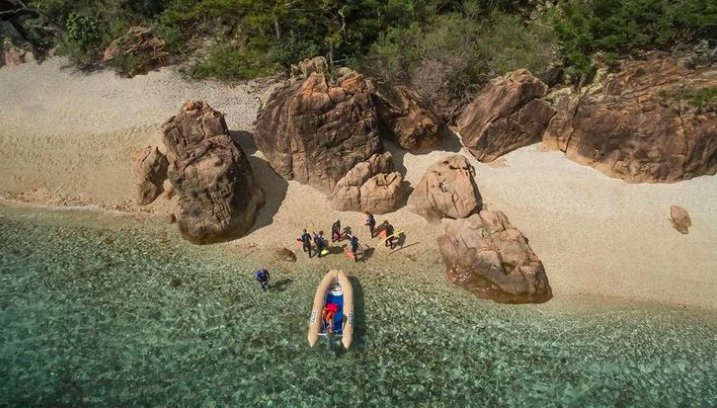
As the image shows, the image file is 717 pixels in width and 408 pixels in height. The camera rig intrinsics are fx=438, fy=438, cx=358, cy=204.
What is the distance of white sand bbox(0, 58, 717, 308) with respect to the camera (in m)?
20.4

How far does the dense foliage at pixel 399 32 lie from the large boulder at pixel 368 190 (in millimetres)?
7027

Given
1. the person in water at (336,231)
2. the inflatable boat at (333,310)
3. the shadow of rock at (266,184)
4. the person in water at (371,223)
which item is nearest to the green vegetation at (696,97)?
the person in water at (371,223)

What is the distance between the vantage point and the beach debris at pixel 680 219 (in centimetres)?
2177

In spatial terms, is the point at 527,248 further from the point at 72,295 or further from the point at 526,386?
the point at 72,295

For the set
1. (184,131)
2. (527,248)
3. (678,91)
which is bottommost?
(527,248)

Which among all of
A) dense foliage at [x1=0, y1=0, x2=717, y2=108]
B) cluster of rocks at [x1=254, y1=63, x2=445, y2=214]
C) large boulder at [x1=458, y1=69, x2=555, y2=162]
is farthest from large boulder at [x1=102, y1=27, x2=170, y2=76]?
large boulder at [x1=458, y1=69, x2=555, y2=162]

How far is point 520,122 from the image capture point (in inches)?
984

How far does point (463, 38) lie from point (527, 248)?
15023mm

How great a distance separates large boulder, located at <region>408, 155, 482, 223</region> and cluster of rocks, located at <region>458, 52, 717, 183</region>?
3016 mm

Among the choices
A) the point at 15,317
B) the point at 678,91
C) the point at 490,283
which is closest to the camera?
the point at 15,317

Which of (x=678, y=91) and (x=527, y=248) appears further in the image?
(x=678, y=91)

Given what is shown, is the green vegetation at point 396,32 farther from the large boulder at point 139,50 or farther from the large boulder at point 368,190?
the large boulder at point 368,190

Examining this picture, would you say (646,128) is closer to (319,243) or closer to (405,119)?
(405,119)

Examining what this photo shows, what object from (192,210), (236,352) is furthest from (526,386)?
(192,210)
